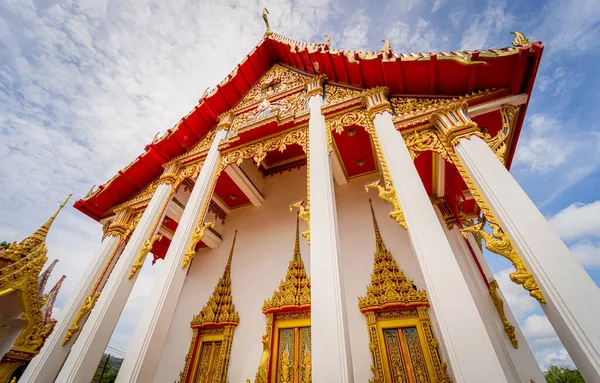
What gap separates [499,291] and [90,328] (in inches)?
225

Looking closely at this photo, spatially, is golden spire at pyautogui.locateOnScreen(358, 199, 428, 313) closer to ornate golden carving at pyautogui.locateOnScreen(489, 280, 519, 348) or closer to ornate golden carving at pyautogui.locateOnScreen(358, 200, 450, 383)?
ornate golden carving at pyautogui.locateOnScreen(358, 200, 450, 383)

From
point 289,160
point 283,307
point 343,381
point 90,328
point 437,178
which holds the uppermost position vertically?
point 289,160

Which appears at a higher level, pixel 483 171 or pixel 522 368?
pixel 483 171

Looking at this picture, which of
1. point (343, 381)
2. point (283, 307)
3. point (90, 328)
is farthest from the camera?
point (283, 307)

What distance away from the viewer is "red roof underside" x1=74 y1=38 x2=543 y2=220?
3.00 meters

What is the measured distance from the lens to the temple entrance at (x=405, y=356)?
342 cm

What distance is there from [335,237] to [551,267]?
5.41 feet

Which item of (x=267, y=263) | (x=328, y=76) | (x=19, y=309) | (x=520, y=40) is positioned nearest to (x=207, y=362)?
(x=267, y=263)

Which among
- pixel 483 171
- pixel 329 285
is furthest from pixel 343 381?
pixel 483 171

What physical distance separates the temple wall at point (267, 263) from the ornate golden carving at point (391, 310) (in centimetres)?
14

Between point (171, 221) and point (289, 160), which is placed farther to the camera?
point (289, 160)

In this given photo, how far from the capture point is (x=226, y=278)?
554 centimetres

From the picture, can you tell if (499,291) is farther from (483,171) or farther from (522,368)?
(483,171)

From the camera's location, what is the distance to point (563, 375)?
17.4m
